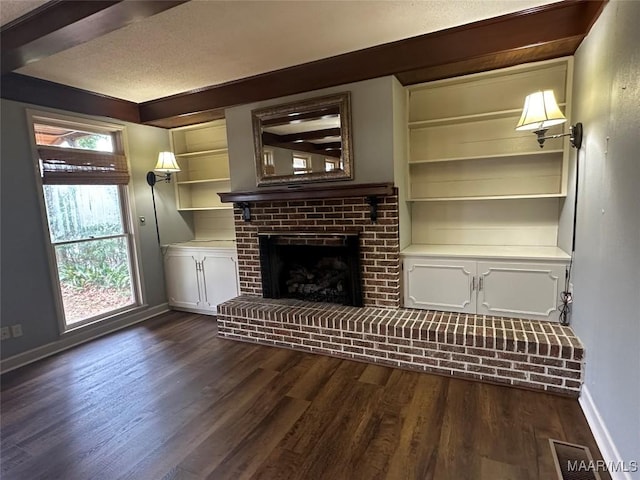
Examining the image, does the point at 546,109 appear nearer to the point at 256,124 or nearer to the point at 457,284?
the point at 457,284

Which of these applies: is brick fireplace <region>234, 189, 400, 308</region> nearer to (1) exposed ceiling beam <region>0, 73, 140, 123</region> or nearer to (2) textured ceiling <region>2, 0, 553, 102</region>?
(2) textured ceiling <region>2, 0, 553, 102</region>

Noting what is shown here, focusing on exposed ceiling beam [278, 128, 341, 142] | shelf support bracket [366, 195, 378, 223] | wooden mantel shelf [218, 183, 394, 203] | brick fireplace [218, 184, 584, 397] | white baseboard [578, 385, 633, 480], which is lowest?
white baseboard [578, 385, 633, 480]

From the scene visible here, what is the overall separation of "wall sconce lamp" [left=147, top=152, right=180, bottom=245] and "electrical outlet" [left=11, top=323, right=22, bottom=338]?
165 centimetres

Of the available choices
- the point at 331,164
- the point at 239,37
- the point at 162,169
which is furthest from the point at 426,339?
the point at 162,169

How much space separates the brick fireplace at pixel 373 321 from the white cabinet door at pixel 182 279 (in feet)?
2.53

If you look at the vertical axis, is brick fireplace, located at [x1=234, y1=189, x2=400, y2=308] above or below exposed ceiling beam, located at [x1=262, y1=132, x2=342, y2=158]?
below

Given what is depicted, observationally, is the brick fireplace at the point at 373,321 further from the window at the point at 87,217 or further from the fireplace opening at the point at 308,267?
the window at the point at 87,217

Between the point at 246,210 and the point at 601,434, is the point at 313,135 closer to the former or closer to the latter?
the point at 246,210

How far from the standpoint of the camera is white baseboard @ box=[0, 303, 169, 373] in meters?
3.03

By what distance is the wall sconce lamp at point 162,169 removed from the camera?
396 cm

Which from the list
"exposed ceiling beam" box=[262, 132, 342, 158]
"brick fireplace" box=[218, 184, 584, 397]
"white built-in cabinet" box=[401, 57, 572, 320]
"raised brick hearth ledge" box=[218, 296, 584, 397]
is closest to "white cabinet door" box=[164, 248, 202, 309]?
"brick fireplace" box=[218, 184, 584, 397]

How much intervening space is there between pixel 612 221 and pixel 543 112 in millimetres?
901

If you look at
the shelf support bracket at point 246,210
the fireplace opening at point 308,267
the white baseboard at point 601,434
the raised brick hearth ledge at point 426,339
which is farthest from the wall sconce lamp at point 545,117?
the shelf support bracket at point 246,210

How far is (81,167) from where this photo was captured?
350 centimetres
